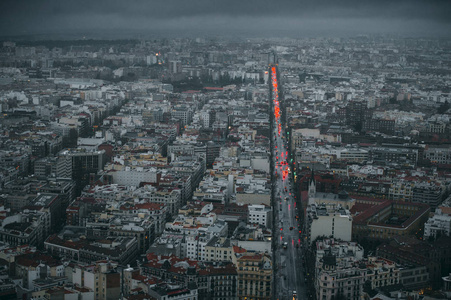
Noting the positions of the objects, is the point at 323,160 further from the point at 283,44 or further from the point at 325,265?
the point at 283,44

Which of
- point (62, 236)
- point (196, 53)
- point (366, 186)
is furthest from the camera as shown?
point (196, 53)

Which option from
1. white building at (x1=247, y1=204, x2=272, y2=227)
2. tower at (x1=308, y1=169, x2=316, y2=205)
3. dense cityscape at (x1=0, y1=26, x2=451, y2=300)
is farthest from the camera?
tower at (x1=308, y1=169, x2=316, y2=205)

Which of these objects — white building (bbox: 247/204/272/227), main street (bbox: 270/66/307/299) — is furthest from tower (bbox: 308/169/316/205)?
white building (bbox: 247/204/272/227)

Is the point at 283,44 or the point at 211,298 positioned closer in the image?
the point at 211,298

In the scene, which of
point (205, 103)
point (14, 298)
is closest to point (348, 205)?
point (14, 298)

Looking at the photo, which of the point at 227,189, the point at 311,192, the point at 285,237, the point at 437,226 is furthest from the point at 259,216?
the point at 437,226

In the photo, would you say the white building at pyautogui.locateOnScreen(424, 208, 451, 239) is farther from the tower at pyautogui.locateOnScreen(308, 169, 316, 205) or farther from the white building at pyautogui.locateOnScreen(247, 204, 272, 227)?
the white building at pyautogui.locateOnScreen(247, 204, 272, 227)
